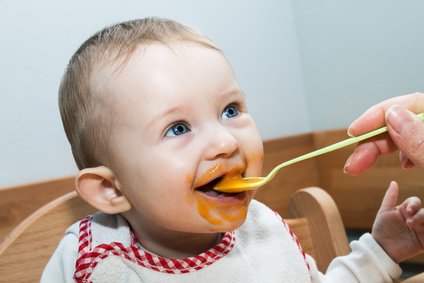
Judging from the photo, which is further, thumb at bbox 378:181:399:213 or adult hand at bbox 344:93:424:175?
thumb at bbox 378:181:399:213

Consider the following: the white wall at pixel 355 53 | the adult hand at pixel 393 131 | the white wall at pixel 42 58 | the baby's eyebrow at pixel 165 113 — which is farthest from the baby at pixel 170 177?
the white wall at pixel 355 53

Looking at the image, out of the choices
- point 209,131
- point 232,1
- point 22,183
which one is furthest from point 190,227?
point 232,1

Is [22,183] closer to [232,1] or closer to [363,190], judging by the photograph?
[232,1]

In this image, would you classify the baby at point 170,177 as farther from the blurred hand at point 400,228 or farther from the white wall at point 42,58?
the white wall at point 42,58

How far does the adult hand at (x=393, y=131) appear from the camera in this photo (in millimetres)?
517

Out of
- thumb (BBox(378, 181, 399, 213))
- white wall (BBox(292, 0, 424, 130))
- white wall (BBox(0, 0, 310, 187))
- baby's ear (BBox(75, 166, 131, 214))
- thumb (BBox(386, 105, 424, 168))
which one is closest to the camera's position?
thumb (BBox(386, 105, 424, 168))

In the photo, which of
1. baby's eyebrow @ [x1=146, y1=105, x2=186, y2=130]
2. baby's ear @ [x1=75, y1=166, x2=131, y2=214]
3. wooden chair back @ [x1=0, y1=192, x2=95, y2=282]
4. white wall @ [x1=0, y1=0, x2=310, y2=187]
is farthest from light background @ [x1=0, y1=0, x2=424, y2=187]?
baby's eyebrow @ [x1=146, y1=105, x2=186, y2=130]

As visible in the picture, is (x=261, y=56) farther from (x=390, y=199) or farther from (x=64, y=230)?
(x=64, y=230)

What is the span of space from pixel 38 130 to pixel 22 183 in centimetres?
13

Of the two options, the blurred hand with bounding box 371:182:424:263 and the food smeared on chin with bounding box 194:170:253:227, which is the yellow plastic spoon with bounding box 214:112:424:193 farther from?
the blurred hand with bounding box 371:182:424:263

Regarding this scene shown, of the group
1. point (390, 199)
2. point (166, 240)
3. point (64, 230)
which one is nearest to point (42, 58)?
point (64, 230)

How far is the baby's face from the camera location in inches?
21.1

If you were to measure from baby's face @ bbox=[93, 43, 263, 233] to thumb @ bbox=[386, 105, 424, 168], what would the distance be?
162 mm

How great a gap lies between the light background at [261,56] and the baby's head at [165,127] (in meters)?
0.50
